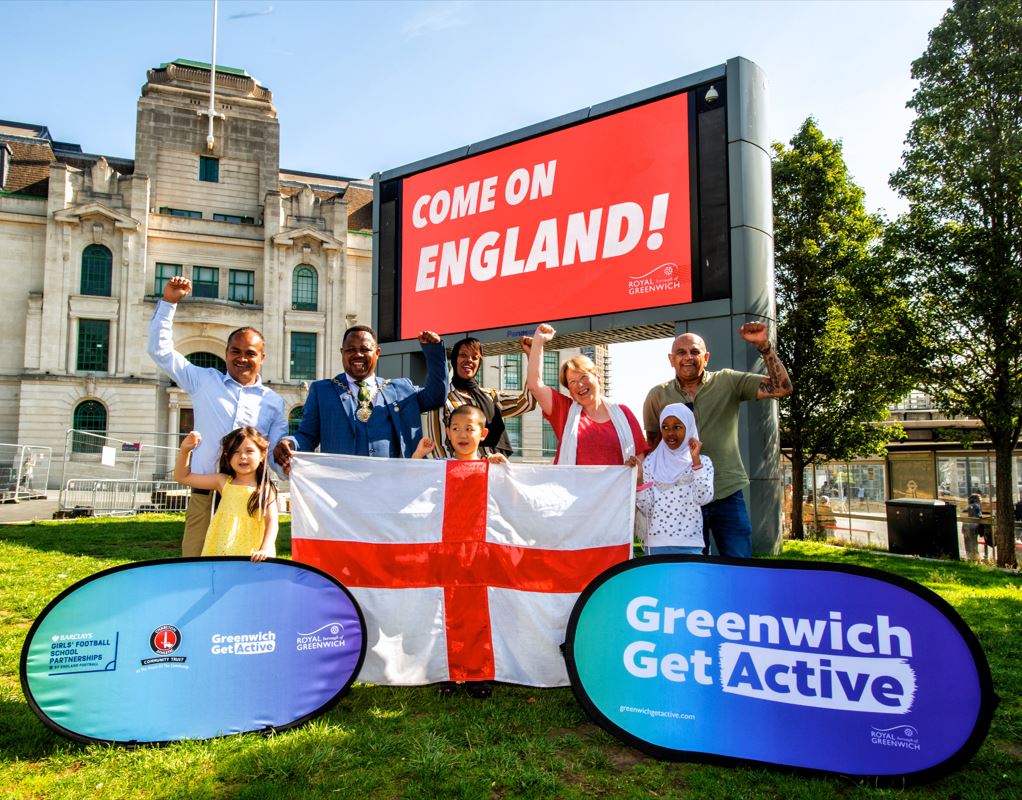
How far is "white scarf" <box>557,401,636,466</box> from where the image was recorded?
14.8 feet

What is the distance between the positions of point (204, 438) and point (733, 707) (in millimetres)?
3441

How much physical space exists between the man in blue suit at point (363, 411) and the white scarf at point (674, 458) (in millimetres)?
1507

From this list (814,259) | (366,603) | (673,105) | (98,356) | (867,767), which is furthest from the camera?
(98,356)

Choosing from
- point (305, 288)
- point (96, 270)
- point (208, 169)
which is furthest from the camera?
point (208, 169)

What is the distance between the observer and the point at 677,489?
4.19 m

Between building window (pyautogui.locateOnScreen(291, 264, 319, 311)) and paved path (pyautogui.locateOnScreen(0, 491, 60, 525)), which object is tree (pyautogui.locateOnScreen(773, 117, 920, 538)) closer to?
paved path (pyautogui.locateOnScreen(0, 491, 60, 525))

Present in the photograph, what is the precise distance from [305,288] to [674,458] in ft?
121

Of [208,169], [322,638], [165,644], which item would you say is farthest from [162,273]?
[322,638]

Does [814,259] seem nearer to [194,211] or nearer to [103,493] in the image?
[103,493]

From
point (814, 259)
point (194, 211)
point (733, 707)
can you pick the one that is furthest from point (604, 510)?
point (194, 211)

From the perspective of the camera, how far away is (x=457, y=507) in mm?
4176

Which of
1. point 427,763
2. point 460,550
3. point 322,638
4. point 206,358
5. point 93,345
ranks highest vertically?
point 93,345

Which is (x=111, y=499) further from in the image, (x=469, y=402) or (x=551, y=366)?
(x=551, y=366)

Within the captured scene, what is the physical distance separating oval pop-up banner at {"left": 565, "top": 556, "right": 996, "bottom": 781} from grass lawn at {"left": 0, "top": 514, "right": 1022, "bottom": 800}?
11 cm
